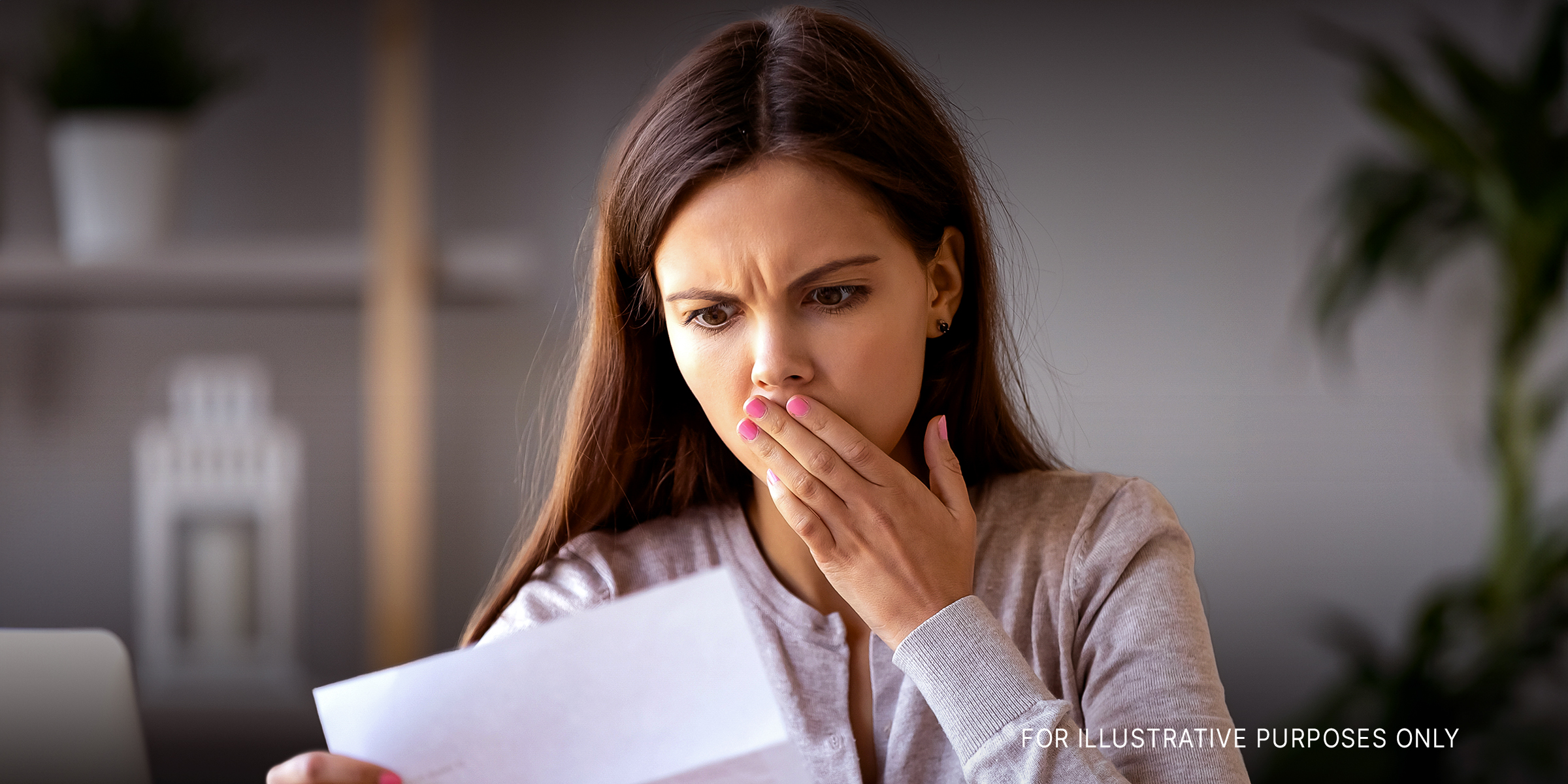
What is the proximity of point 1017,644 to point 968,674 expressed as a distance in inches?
6.5

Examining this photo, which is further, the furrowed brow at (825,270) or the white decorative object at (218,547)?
the white decorative object at (218,547)

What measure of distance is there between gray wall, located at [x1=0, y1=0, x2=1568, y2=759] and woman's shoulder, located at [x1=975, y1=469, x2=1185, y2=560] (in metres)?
1.21

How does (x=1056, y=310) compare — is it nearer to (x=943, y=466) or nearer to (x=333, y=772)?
(x=943, y=466)

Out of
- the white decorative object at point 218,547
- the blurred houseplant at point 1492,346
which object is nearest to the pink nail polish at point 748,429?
the blurred houseplant at point 1492,346

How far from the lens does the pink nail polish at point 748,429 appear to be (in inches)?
32.2

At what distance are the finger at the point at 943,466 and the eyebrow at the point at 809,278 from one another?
0.45 feet

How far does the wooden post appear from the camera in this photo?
200cm

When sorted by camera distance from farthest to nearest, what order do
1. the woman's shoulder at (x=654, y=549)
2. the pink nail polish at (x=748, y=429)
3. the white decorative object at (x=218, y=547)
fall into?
the white decorative object at (x=218, y=547)
the woman's shoulder at (x=654, y=549)
the pink nail polish at (x=748, y=429)

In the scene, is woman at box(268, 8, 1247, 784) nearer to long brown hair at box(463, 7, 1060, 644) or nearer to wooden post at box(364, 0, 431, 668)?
long brown hair at box(463, 7, 1060, 644)

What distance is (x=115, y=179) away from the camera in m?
1.98

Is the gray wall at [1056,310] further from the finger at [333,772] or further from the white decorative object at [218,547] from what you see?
the finger at [333,772]

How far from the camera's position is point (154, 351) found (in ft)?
7.36

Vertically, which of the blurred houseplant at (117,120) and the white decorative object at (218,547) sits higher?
the blurred houseplant at (117,120)


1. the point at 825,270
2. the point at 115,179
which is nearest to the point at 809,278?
the point at 825,270
